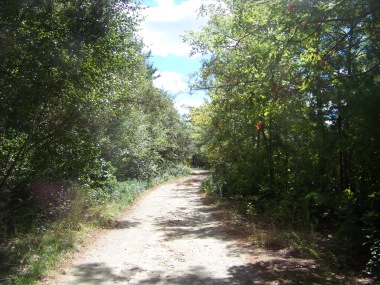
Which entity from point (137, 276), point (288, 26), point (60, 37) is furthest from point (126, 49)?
point (137, 276)

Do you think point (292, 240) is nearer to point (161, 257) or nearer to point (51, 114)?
point (161, 257)

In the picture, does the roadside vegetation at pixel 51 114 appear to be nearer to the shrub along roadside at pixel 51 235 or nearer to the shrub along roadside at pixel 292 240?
the shrub along roadside at pixel 51 235

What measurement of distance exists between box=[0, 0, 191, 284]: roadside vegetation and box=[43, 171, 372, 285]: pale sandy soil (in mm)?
789

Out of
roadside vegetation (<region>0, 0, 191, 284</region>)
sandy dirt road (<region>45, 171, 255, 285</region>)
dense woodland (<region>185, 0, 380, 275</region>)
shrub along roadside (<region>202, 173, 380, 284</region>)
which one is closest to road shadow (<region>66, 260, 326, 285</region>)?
sandy dirt road (<region>45, 171, 255, 285</region>)

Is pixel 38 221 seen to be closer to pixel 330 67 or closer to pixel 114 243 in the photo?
pixel 114 243

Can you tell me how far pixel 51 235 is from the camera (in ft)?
28.3

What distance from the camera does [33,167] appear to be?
30.9 ft

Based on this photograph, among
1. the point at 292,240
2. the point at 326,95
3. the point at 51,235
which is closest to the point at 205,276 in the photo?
the point at 292,240

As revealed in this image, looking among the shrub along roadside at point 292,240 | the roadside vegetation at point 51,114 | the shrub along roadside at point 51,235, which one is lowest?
the shrub along roadside at point 292,240

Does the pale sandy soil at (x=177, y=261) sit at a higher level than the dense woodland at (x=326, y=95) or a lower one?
lower

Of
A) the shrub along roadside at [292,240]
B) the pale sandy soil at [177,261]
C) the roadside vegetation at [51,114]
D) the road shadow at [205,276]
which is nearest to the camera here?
the road shadow at [205,276]

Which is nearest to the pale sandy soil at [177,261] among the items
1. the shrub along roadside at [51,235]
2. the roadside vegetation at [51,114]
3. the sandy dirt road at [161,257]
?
the sandy dirt road at [161,257]

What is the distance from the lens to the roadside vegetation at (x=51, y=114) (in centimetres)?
726

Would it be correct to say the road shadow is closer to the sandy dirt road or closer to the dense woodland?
the sandy dirt road
